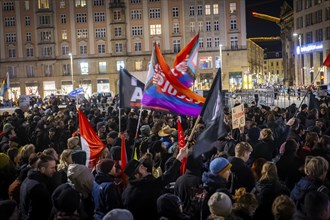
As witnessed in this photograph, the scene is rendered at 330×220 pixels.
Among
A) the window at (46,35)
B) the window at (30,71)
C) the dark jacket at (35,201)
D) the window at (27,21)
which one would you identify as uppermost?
the window at (27,21)

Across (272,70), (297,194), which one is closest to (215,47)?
(297,194)

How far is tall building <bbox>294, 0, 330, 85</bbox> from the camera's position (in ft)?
247

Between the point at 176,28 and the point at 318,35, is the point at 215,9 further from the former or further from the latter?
the point at 318,35

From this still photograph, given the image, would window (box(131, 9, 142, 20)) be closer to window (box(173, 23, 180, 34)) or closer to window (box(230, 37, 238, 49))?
window (box(173, 23, 180, 34))

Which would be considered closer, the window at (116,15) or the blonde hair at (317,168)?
the blonde hair at (317,168)

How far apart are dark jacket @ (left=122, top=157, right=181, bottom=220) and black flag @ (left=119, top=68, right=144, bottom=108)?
562 cm

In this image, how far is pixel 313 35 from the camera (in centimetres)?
8031

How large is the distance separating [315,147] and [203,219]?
3.23 metres

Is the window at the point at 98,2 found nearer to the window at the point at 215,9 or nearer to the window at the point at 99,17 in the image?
the window at the point at 99,17

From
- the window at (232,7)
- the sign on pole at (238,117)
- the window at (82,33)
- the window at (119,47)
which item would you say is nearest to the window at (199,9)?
the window at (232,7)

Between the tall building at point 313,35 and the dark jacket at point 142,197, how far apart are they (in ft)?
229

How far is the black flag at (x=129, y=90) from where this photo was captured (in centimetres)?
1184

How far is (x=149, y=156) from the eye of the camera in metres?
7.32

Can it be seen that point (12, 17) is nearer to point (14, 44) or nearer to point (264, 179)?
point (14, 44)
